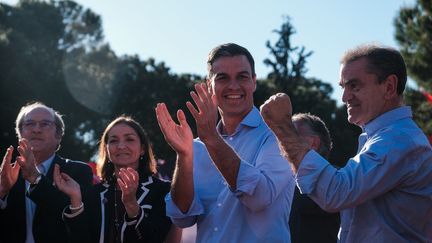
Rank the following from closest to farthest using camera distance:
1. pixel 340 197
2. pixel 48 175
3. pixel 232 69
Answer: pixel 340 197 < pixel 232 69 < pixel 48 175

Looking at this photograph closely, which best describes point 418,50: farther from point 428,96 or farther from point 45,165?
point 45,165

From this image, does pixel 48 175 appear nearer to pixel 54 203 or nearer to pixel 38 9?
pixel 54 203

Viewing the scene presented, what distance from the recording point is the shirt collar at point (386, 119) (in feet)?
11.0

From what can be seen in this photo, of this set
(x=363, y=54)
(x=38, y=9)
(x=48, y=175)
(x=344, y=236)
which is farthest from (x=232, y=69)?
(x=38, y=9)

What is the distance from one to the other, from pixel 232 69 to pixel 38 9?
3765cm

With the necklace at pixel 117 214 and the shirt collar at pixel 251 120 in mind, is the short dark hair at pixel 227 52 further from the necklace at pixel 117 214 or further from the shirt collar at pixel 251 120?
the necklace at pixel 117 214

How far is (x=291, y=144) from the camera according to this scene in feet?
10.8

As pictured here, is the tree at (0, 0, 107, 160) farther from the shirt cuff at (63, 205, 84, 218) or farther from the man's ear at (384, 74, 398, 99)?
the man's ear at (384, 74, 398, 99)

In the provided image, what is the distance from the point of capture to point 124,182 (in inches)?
177

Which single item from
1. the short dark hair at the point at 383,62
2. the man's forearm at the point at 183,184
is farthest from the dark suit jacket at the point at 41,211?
the short dark hair at the point at 383,62

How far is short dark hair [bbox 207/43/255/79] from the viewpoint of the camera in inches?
165

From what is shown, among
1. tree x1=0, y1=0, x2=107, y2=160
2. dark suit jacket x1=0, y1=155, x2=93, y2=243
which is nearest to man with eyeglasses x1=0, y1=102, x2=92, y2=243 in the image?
dark suit jacket x1=0, y1=155, x2=93, y2=243

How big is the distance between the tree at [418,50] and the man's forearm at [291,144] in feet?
87.2

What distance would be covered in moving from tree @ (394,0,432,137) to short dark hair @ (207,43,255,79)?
25755mm
